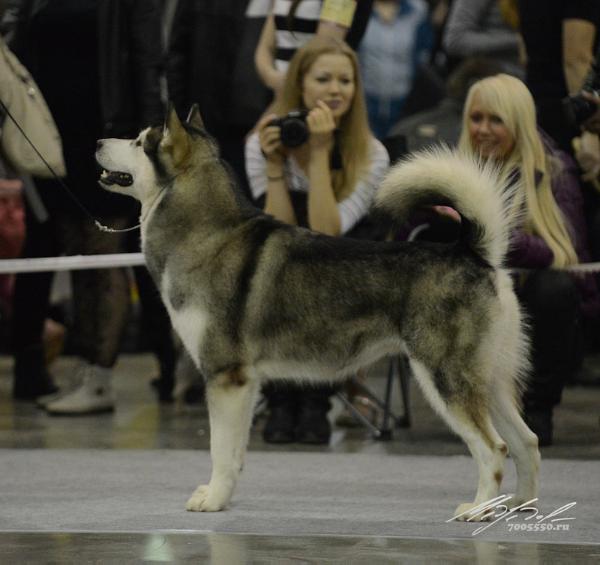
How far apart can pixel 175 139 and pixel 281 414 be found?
195 centimetres

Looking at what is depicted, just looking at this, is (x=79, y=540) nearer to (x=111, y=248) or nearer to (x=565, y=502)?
(x=565, y=502)

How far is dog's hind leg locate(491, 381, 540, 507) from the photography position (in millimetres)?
4832

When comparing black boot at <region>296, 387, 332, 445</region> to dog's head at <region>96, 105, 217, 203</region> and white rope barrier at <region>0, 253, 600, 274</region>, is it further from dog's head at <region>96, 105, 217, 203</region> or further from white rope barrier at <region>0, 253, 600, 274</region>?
dog's head at <region>96, 105, 217, 203</region>

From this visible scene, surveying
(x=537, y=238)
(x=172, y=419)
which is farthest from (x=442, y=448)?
(x=172, y=419)

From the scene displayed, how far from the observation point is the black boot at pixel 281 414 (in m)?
6.44

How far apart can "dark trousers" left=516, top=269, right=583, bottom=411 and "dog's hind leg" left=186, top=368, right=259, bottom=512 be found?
5.79 ft

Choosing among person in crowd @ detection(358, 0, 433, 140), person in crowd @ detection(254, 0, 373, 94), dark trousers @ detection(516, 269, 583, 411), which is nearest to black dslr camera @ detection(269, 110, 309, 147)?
person in crowd @ detection(254, 0, 373, 94)

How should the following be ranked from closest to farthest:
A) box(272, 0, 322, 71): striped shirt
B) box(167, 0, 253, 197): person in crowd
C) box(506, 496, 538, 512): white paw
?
1. box(506, 496, 538, 512): white paw
2. box(272, 0, 322, 71): striped shirt
3. box(167, 0, 253, 197): person in crowd

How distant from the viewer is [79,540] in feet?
14.4

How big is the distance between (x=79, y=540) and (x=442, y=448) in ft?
7.64

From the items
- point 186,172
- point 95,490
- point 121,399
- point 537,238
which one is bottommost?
point 121,399

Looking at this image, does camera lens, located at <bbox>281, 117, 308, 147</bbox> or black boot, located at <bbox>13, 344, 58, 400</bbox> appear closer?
camera lens, located at <bbox>281, 117, 308, 147</bbox>

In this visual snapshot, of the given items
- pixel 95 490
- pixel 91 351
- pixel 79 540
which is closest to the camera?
pixel 79 540

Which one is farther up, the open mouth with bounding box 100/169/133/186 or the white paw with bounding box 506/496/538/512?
the open mouth with bounding box 100/169/133/186
